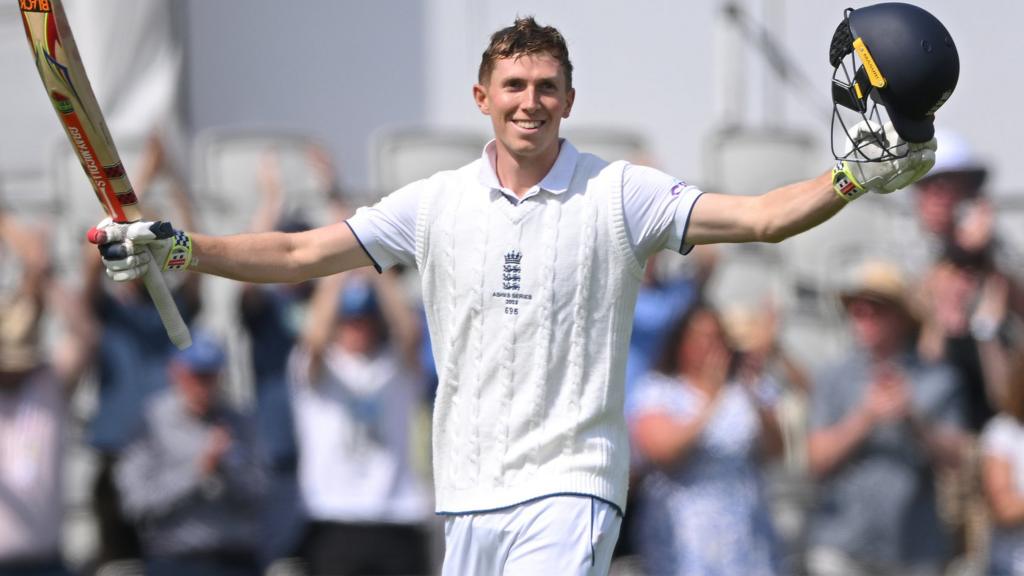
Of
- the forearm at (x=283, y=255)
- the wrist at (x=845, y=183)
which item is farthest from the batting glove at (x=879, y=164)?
the forearm at (x=283, y=255)

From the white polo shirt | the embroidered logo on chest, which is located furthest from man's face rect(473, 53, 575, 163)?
the embroidered logo on chest

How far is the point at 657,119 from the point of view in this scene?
10859mm

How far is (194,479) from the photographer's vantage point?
7.80m

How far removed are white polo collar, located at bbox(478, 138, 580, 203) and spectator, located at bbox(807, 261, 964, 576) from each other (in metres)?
3.54

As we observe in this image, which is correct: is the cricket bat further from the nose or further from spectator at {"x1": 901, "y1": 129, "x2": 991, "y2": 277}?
spectator at {"x1": 901, "y1": 129, "x2": 991, "y2": 277}

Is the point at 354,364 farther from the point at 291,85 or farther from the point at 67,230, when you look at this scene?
the point at 291,85

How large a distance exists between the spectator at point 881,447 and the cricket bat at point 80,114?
4.02m

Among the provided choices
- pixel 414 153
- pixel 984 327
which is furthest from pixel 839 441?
pixel 414 153

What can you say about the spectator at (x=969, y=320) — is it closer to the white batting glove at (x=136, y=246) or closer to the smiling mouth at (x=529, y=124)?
the smiling mouth at (x=529, y=124)

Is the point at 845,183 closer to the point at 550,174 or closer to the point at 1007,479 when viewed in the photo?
the point at 550,174

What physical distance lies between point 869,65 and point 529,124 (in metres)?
0.89

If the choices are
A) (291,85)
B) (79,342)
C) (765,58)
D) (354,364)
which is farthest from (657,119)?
(79,342)

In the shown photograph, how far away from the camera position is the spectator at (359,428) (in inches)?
309

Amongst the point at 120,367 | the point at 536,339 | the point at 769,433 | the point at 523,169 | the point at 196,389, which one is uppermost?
A: the point at 523,169
